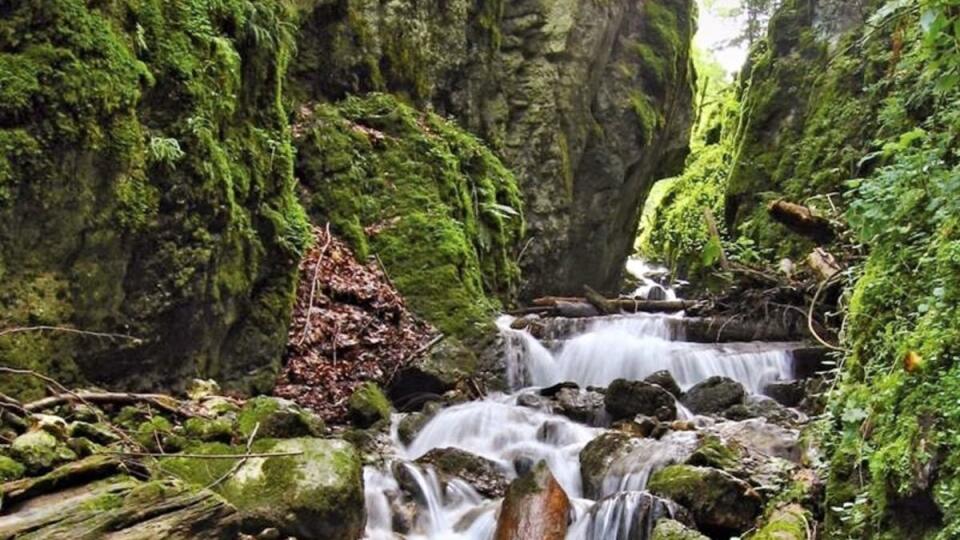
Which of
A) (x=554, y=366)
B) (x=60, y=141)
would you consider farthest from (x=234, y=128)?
(x=554, y=366)

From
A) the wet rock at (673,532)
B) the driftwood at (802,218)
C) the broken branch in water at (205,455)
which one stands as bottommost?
the wet rock at (673,532)

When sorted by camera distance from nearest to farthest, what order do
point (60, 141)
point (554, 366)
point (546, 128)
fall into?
point (60, 141)
point (554, 366)
point (546, 128)

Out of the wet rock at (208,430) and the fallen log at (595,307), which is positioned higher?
the wet rock at (208,430)

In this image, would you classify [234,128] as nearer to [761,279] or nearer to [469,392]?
[469,392]

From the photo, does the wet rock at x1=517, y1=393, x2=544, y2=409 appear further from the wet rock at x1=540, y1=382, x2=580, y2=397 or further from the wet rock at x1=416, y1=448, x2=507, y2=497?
the wet rock at x1=416, y1=448, x2=507, y2=497

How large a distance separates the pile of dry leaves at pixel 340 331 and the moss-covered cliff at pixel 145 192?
18.3 inches

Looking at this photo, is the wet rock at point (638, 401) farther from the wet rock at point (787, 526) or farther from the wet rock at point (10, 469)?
the wet rock at point (10, 469)

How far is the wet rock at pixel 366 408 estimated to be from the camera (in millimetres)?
7387

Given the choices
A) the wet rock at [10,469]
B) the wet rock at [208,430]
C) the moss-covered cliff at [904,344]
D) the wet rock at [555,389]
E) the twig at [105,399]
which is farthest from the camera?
the wet rock at [555,389]

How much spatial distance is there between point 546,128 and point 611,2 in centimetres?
408

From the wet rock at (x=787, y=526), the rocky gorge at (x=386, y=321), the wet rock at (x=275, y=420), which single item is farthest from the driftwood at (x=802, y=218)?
the wet rock at (x=275, y=420)

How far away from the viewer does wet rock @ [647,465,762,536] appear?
5.22 meters

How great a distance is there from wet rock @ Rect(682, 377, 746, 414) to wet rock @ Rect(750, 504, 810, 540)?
3514mm

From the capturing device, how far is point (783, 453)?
619 centimetres
